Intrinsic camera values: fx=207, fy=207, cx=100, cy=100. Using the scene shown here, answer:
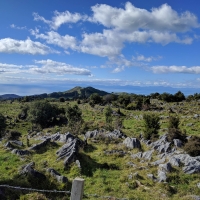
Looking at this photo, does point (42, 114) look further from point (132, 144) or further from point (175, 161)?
point (175, 161)

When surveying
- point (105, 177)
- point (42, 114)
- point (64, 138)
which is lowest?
point (42, 114)

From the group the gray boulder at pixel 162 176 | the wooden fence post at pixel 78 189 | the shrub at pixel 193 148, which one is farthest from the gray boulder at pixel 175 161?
the wooden fence post at pixel 78 189

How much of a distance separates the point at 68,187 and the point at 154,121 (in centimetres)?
2183

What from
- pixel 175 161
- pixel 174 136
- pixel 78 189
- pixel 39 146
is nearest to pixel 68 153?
pixel 39 146

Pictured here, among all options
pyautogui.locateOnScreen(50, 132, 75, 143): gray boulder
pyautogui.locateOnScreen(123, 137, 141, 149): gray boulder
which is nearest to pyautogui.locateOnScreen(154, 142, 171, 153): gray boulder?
pyautogui.locateOnScreen(123, 137, 141, 149): gray boulder

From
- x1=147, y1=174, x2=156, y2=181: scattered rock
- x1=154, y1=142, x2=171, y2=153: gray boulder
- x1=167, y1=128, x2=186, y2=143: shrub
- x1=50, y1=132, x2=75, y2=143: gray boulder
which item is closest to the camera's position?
x1=147, y1=174, x2=156, y2=181: scattered rock

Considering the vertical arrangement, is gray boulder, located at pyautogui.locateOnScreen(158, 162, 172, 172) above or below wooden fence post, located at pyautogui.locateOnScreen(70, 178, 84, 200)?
below

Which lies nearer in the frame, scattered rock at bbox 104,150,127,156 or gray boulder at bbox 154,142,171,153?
gray boulder at bbox 154,142,171,153

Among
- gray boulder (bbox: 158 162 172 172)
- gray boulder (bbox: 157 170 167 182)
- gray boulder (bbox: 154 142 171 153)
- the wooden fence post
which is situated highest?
the wooden fence post

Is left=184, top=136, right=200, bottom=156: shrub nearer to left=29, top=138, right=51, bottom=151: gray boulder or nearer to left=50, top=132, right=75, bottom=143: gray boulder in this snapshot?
left=50, top=132, right=75, bottom=143: gray boulder

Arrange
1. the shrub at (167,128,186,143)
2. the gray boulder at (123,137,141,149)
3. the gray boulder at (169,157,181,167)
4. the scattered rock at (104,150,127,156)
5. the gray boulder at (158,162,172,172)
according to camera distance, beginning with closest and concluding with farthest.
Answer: the gray boulder at (158,162,172,172), the gray boulder at (169,157,181,167), the scattered rock at (104,150,127,156), the shrub at (167,128,186,143), the gray boulder at (123,137,141,149)

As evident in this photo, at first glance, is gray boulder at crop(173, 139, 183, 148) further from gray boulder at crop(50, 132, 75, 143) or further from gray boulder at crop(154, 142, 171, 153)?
gray boulder at crop(50, 132, 75, 143)

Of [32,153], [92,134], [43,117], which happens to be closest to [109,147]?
[92,134]

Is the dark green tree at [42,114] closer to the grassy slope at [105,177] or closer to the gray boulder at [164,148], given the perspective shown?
the grassy slope at [105,177]
